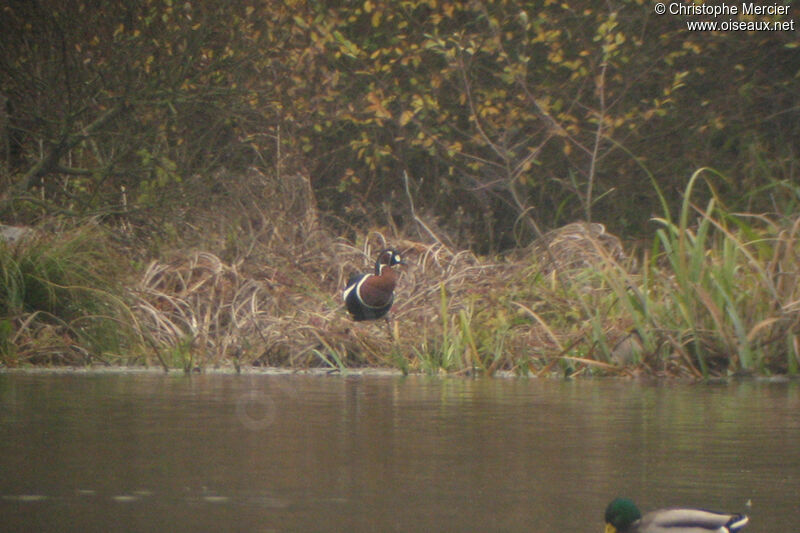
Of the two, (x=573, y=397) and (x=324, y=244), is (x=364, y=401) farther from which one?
(x=324, y=244)

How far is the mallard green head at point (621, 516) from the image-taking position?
2699 millimetres

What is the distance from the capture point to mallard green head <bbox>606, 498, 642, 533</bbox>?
8.86 feet

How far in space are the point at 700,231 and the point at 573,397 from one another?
206cm

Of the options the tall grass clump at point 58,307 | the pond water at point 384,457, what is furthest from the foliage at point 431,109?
the pond water at point 384,457

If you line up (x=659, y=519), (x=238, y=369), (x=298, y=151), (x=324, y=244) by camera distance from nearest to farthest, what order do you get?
1. (x=659, y=519)
2. (x=238, y=369)
3. (x=324, y=244)
4. (x=298, y=151)

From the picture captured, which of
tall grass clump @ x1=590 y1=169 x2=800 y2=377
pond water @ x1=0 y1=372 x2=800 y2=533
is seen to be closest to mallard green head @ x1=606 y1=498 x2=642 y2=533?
pond water @ x1=0 y1=372 x2=800 y2=533

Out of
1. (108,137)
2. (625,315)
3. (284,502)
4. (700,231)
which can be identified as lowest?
(284,502)

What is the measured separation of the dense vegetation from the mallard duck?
191 inches

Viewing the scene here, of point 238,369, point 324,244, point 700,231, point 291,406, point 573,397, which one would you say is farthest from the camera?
point 324,244

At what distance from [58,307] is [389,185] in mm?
6261

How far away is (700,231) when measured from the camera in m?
7.68

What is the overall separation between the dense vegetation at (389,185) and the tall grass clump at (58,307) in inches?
0.6

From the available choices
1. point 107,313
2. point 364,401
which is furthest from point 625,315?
point 107,313

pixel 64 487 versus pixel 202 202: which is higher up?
pixel 202 202
